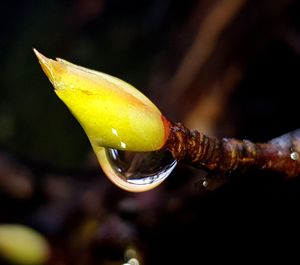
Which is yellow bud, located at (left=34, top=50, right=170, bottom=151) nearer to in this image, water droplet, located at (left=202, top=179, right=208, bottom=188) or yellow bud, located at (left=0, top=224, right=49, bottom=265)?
water droplet, located at (left=202, top=179, right=208, bottom=188)

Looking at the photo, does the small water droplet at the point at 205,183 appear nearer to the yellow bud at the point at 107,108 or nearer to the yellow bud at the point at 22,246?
the yellow bud at the point at 107,108

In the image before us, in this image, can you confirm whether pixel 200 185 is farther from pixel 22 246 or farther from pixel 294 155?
pixel 22 246

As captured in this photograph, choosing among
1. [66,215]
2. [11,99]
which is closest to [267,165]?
[66,215]

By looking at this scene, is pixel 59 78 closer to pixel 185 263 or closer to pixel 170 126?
pixel 170 126

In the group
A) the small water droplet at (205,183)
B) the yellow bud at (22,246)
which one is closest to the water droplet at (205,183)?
the small water droplet at (205,183)

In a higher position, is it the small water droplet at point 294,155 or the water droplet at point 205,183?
the small water droplet at point 294,155

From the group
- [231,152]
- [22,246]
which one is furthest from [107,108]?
[22,246]
